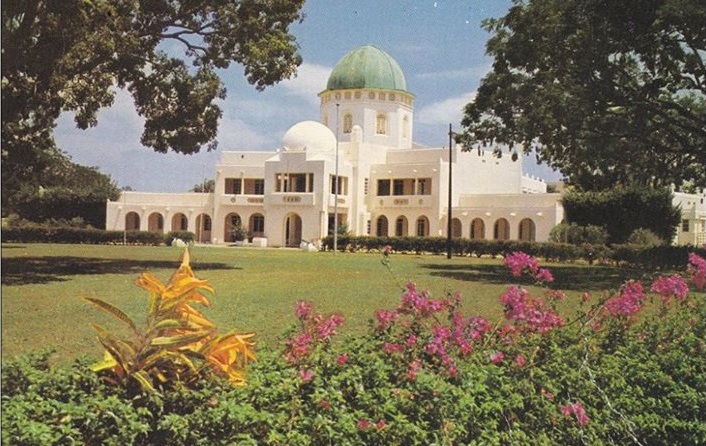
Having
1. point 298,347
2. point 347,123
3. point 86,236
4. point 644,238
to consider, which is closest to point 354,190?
point 347,123

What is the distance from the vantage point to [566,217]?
6.59 metres

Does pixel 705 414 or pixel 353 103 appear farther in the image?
pixel 353 103

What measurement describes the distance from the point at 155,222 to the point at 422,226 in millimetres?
2340

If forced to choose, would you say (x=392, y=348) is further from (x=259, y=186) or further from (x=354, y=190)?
(x=354, y=190)

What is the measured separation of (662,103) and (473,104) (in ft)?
8.31

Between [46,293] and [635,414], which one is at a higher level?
[46,293]

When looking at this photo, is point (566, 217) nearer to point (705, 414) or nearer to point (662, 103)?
point (662, 103)

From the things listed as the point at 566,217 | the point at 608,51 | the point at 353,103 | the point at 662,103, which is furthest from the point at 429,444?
the point at 662,103

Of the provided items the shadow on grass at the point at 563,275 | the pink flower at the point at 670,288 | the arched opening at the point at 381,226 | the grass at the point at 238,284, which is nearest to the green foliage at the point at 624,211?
the shadow on grass at the point at 563,275

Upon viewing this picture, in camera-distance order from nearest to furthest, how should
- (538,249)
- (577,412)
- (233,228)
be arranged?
(577,412)
(233,228)
(538,249)

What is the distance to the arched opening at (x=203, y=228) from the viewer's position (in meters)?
4.55

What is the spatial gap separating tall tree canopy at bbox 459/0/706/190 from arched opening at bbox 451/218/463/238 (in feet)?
2.44

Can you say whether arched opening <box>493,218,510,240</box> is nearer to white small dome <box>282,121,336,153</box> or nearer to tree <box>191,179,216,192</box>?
white small dome <box>282,121,336,153</box>

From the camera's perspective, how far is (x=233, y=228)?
4867 mm
